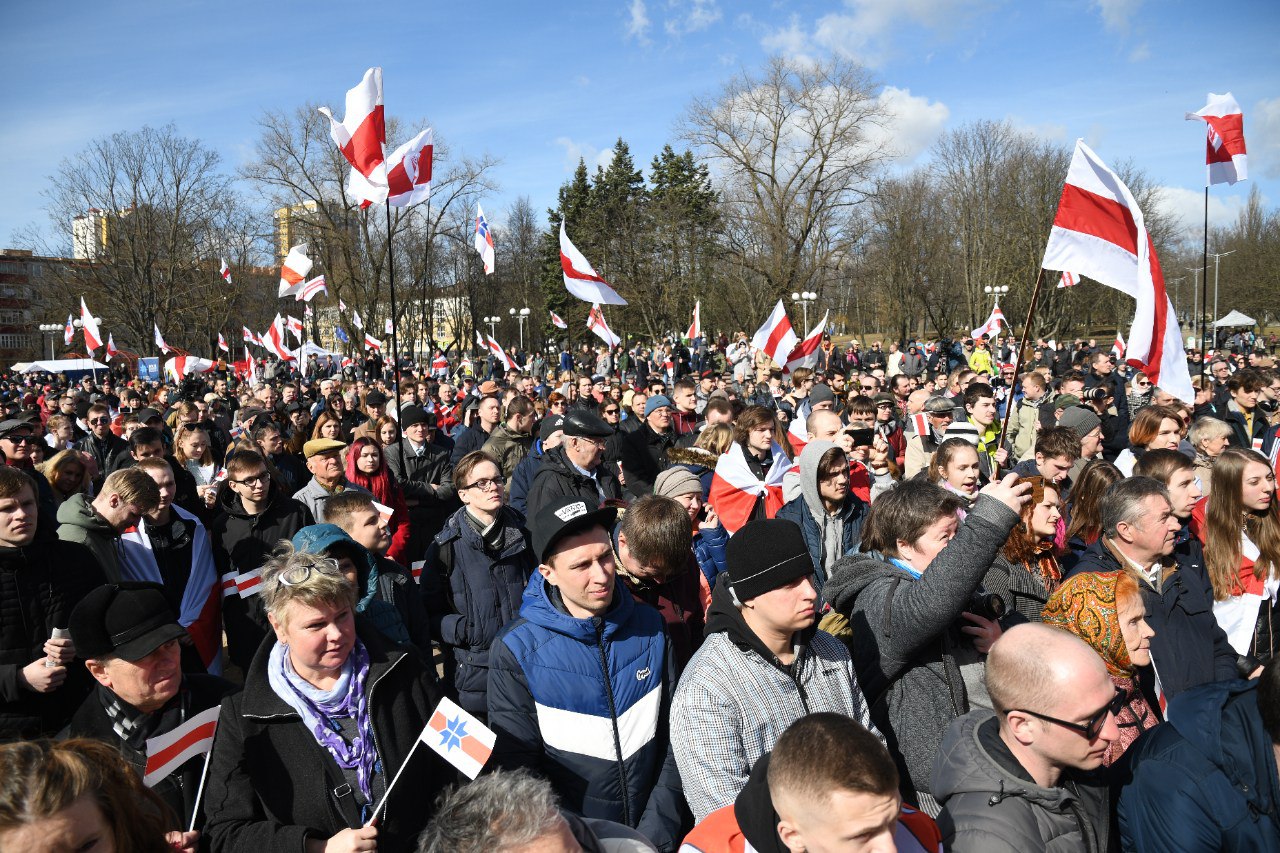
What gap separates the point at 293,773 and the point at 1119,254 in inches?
189

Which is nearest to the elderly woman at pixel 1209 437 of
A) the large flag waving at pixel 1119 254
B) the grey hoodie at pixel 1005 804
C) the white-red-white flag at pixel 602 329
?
the large flag waving at pixel 1119 254

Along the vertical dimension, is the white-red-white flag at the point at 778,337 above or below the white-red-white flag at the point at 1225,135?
below

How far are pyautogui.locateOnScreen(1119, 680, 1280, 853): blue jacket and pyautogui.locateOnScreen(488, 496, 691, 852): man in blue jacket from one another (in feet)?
4.60

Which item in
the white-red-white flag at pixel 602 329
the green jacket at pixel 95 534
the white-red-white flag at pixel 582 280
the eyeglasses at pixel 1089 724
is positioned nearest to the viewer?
the eyeglasses at pixel 1089 724

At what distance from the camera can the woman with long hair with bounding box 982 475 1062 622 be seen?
3.66 metres

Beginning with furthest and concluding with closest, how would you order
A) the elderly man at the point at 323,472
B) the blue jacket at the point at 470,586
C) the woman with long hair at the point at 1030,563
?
the elderly man at the point at 323,472 → the blue jacket at the point at 470,586 → the woman with long hair at the point at 1030,563

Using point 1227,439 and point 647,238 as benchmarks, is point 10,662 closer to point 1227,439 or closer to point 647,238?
point 1227,439

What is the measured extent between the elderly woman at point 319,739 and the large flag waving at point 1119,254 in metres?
4.02

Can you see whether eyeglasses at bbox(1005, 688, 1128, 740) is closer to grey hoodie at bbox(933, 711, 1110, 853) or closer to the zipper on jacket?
grey hoodie at bbox(933, 711, 1110, 853)

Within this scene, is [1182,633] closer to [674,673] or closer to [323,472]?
[674,673]

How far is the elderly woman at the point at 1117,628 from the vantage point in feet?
10.6

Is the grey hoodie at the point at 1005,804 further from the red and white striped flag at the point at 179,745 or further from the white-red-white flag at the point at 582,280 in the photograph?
the white-red-white flag at the point at 582,280

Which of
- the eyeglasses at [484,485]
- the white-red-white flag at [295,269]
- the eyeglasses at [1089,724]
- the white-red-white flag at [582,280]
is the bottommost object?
the eyeglasses at [1089,724]

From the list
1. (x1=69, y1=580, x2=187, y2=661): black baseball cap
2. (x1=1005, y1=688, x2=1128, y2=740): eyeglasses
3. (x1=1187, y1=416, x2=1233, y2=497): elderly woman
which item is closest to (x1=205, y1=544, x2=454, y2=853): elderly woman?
(x1=69, y1=580, x2=187, y2=661): black baseball cap
